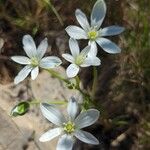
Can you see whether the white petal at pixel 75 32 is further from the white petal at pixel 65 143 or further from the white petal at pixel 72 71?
the white petal at pixel 65 143

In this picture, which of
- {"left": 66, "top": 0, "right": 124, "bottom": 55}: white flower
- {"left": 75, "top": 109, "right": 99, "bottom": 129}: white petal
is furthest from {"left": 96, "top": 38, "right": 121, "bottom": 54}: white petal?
→ {"left": 75, "top": 109, "right": 99, "bottom": 129}: white petal

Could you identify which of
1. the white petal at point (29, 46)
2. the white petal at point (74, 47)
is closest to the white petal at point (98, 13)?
the white petal at point (74, 47)

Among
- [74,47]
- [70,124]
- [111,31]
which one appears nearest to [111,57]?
[111,31]

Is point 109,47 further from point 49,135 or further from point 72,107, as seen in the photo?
point 49,135

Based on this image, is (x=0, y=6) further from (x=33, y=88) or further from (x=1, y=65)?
(x=33, y=88)

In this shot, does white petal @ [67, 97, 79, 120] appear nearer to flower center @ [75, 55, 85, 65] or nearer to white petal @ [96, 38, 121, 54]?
flower center @ [75, 55, 85, 65]
